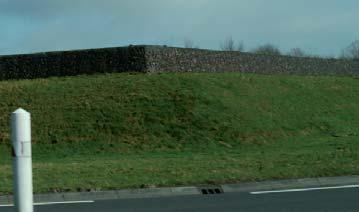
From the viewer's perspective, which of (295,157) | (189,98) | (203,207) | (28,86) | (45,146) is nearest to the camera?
(203,207)

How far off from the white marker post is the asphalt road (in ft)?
17.5

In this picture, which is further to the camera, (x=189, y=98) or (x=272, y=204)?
(x=189, y=98)

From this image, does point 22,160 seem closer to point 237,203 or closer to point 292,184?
point 237,203

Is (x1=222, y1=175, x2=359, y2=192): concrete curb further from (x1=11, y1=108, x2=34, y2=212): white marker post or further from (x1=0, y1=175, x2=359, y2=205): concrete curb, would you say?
(x1=11, y1=108, x2=34, y2=212): white marker post

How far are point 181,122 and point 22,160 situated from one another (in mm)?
18755

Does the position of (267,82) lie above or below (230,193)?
above

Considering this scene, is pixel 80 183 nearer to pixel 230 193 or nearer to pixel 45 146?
pixel 230 193

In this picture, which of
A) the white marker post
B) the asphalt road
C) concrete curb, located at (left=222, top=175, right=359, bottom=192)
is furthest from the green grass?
the white marker post

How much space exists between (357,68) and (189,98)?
22.5m

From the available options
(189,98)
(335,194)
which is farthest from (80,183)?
(189,98)

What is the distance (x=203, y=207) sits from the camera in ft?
33.2

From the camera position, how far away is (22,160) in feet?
15.3

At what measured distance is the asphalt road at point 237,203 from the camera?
990cm

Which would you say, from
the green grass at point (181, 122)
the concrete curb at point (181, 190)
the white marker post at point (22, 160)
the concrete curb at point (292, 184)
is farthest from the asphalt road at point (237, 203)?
the white marker post at point (22, 160)
